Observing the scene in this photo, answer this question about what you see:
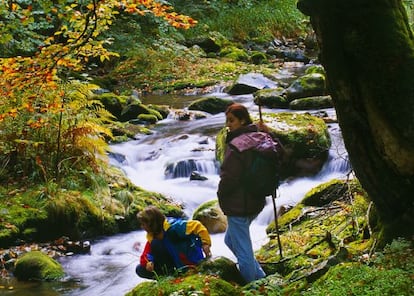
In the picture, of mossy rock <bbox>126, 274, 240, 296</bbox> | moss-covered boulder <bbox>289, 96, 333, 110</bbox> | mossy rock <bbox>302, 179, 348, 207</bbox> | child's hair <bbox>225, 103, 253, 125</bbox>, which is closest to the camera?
mossy rock <bbox>126, 274, 240, 296</bbox>

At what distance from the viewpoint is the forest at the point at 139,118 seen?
3.68 m

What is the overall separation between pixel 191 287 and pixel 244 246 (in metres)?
0.71

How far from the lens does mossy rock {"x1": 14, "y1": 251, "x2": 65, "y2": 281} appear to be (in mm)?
6426

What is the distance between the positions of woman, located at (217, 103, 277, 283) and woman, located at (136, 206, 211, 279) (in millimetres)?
313

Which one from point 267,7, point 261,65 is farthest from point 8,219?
point 267,7

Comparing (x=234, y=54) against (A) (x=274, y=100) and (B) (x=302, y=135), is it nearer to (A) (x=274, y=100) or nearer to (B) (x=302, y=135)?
(A) (x=274, y=100)

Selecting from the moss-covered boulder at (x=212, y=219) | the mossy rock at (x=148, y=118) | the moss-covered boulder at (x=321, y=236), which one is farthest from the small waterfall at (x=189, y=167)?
the moss-covered boulder at (x=321, y=236)

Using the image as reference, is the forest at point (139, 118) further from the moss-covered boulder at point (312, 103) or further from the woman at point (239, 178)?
the moss-covered boulder at point (312, 103)

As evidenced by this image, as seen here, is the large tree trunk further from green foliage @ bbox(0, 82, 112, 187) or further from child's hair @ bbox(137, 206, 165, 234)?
green foliage @ bbox(0, 82, 112, 187)

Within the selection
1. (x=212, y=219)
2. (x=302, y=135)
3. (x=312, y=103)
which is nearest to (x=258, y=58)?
(x=312, y=103)

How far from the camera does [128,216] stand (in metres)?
8.38

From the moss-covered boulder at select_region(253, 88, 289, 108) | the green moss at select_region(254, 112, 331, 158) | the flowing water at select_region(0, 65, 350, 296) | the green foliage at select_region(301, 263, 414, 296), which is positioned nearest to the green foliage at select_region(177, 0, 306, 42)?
the moss-covered boulder at select_region(253, 88, 289, 108)

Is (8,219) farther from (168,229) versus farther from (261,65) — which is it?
(261,65)

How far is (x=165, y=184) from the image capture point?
1027cm
